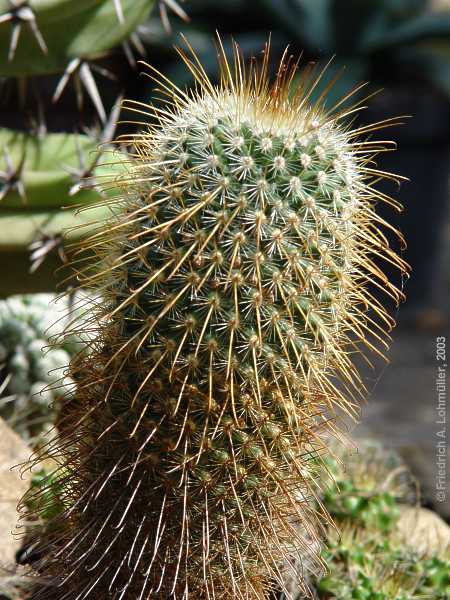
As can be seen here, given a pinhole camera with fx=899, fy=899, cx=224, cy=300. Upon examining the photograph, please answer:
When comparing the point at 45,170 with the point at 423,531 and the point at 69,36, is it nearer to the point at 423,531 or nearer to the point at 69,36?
the point at 69,36

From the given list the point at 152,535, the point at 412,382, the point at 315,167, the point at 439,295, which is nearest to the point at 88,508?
the point at 152,535

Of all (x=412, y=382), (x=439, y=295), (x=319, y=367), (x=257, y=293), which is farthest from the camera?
(x=439, y=295)

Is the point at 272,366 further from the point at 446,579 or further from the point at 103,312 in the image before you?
the point at 446,579

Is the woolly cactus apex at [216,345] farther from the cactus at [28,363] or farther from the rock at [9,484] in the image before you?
the cactus at [28,363]

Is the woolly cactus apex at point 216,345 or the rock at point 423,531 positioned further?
the rock at point 423,531

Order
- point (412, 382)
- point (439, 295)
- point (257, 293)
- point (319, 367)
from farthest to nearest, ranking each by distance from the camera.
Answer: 1. point (439, 295)
2. point (412, 382)
3. point (319, 367)
4. point (257, 293)

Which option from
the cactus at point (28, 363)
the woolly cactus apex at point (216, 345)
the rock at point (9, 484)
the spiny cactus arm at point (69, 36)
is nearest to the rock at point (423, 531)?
the woolly cactus apex at point (216, 345)
